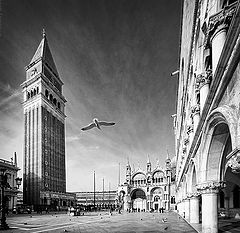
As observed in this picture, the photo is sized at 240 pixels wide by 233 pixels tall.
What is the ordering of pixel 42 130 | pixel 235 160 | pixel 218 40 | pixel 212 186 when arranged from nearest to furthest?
pixel 235 160, pixel 218 40, pixel 212 186, pixel 42 130

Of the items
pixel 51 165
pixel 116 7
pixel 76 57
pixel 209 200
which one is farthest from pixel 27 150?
pixel 209 200

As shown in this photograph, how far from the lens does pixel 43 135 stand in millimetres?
77750

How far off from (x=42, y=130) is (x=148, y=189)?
33.2m

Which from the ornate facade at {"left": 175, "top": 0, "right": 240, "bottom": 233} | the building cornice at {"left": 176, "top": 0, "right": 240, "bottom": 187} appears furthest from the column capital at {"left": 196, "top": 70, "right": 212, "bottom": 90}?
the building cornice at {"left": 176, "top": 0, "right": 240, "bottom": 187}

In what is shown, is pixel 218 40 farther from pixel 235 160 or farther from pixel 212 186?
pixel 212 186

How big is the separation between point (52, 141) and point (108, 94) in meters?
52.0

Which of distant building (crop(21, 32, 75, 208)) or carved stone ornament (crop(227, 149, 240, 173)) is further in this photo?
distant building (crop(21, 32, 75, 208))

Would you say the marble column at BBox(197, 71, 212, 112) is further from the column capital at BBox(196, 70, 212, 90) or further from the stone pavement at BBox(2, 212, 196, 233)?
the stone pavement at BBox(2, 212, 196, 233)

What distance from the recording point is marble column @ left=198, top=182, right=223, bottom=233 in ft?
36.9

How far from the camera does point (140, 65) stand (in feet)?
90.5

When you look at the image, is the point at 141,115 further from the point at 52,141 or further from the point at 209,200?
the point at 52,141

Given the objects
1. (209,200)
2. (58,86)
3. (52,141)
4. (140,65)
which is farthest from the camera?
(58,86)

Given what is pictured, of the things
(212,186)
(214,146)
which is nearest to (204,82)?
(214,146)

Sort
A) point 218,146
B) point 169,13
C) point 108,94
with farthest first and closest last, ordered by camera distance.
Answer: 1. point 108,94
2. point 169,13
3. point 218,146
